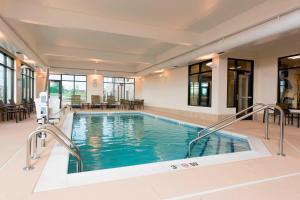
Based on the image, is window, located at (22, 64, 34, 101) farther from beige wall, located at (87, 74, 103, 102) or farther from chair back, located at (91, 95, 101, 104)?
chair back, located at (91, 95, 101, 104)

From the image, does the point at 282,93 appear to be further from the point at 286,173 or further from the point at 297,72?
the point at 286,173

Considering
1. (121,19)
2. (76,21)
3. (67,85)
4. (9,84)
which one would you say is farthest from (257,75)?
(67,85)

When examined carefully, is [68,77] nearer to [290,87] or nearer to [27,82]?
[27,82]

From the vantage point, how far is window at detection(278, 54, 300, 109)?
670cm

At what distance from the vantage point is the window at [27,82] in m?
10.3

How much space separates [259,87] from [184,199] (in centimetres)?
780

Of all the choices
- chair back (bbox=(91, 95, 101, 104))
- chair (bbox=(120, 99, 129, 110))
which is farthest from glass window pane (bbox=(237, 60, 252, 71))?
chair back (bbox=(91, 95, 101, 104))

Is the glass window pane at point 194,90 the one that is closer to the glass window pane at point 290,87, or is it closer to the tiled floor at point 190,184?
the glass window pane at point 290,87

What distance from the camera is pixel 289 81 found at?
6977mm

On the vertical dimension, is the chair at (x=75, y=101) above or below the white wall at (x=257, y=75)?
below

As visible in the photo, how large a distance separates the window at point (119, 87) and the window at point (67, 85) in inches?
61.9

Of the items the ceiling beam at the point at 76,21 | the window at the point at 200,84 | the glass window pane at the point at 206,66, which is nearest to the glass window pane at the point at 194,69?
the window at the point at 200,84

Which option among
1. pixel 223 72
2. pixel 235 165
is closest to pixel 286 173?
pixel 235 165

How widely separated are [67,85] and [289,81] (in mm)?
13269
